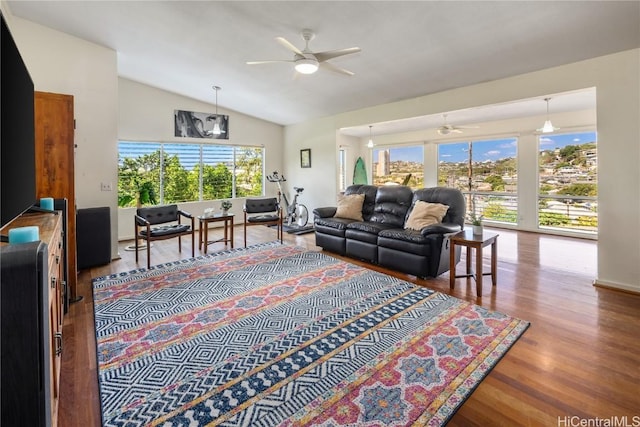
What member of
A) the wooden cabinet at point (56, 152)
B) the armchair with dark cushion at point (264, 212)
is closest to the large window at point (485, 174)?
the armchair with dark cushion at point (264, 212)

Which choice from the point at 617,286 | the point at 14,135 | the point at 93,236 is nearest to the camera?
the point at 14,135

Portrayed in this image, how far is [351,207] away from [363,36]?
2424mm

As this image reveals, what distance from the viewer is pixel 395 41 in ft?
11.6

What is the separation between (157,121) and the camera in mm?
6277

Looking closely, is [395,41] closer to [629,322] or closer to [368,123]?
[368,123]

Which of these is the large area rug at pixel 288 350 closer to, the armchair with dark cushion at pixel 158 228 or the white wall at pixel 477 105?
the armchair with dark cushion at pixel 158 228

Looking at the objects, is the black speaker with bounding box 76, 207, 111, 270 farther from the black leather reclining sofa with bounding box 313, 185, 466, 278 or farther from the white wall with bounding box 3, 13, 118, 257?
the black leather reclining sofa with bounding box 313, 185, 466, 278

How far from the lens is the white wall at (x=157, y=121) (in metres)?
5.90

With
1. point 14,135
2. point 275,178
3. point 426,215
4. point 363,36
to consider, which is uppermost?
point 363,36

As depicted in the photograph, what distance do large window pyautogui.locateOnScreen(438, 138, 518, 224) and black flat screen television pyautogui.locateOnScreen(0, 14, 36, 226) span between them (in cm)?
784

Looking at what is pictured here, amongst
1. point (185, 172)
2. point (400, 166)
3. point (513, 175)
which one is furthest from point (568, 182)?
point (185, 172)

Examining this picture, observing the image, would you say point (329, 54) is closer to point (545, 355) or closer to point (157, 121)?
point (545, 355)

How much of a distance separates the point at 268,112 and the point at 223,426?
6.51m

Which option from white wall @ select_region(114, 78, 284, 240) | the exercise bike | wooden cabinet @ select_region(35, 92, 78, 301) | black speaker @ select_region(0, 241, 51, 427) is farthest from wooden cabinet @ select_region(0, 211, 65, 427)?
the exercise bike
